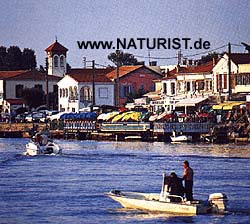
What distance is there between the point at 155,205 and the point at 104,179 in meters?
14.8

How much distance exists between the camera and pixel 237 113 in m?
86.8

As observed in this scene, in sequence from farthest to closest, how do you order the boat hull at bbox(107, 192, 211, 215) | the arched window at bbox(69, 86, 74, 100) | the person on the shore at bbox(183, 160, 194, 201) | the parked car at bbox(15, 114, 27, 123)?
the arched window at bbox(69, 86, 74, 100) → the parked car at bbox(15, 114, 27, 123) → the person on the shore at bbox(183, 160, 194, 201) → the boat hull at bbox(107, 192, 211, 215)

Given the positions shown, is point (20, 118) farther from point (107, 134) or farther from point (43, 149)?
point (43, 149)

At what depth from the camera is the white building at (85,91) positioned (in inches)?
4727

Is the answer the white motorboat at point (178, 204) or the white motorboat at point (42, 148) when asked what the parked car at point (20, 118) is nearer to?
the white motorboat at point (42, 148)

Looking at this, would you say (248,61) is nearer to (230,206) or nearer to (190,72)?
(190,72)

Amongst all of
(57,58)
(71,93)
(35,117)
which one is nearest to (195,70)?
(35,117)

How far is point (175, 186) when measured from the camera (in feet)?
112

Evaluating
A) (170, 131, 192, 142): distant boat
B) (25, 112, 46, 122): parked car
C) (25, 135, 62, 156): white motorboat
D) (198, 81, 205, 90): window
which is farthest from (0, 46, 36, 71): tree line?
(25, 135, 62, 156): white motorboat

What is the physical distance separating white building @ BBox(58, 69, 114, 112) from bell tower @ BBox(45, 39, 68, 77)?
57.7 ft

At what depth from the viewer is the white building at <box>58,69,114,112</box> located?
12006cm

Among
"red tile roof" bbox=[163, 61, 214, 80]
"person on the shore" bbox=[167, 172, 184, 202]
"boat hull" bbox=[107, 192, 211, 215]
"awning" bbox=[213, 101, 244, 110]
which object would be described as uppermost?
"red tile roof" bbox=[163, 61, 214, 80]

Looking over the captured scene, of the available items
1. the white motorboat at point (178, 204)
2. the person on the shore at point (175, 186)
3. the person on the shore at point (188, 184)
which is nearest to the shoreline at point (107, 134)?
the white motorboat at point (178, 204)

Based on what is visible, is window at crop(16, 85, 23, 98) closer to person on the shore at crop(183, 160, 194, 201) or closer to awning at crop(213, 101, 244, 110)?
awning at crop(213, 101, 244, 110)
